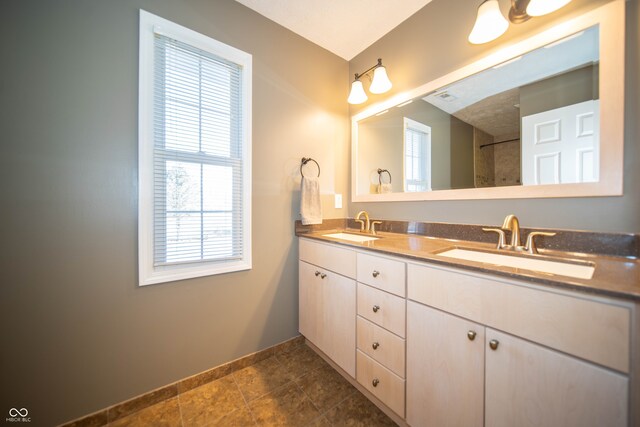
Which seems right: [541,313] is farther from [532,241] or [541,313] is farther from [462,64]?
[462,64]

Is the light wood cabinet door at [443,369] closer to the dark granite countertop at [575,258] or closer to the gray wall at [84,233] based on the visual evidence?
the dark granite countertop at [575,258]

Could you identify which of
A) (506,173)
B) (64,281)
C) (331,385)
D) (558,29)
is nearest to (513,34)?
(558,29)

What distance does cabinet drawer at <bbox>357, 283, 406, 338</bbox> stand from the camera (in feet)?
3.33

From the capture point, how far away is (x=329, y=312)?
143 centimetres

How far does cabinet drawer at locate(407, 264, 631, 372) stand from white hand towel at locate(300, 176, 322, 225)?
99 cm

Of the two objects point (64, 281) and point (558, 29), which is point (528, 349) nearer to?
point (558, 29)

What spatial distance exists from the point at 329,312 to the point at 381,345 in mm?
411

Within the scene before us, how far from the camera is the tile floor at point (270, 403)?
3.71 ft

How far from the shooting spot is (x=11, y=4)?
3.10ft

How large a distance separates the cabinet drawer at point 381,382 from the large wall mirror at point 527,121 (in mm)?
1057

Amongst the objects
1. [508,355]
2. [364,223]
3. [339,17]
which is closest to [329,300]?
[364,223]

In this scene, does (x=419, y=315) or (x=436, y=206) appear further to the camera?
(x=436, y=206)

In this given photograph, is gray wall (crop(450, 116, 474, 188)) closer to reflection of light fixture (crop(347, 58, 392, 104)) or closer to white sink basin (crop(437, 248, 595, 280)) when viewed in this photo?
white sink basin (crop(437, 248, 595, 280))

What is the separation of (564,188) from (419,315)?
0.86 meters
